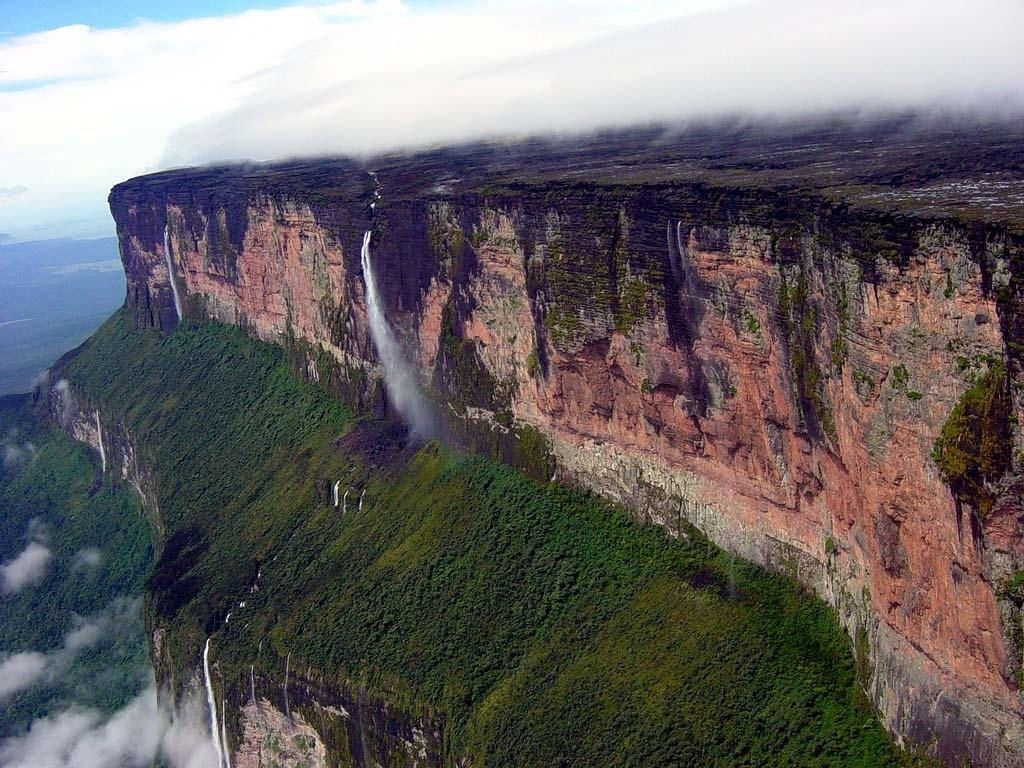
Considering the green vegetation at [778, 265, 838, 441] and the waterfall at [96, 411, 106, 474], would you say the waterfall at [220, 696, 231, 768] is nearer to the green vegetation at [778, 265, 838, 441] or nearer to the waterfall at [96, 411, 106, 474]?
the green vegetation at [778, 265, 838, 441]

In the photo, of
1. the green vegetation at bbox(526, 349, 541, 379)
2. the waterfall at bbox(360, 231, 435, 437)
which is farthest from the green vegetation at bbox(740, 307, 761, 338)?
the waterfall at bbox(360, 231, 435, 437)

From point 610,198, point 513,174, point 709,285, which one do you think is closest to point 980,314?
point 709,285

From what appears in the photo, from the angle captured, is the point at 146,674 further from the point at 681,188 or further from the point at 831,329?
the point at 831,329

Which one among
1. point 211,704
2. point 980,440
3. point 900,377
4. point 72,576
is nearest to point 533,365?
point 900,377

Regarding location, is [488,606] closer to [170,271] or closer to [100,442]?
[100,442]

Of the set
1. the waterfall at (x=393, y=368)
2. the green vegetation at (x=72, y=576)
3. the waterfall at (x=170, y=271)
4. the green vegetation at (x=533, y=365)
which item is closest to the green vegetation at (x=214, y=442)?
the waterfall at (x=170, y=271)
